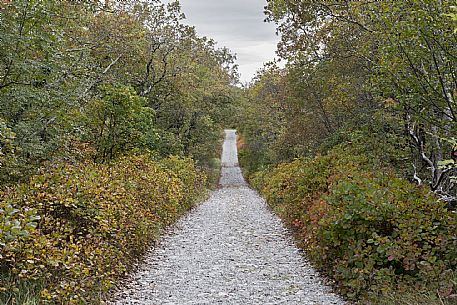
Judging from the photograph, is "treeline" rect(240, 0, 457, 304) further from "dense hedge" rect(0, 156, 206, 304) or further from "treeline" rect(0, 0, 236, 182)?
"treeline" rect(0, 0, 236, 182)

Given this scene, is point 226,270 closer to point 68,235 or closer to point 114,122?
point 68,235

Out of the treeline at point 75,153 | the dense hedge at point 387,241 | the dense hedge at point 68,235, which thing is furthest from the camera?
the dense hedge at point 387,241

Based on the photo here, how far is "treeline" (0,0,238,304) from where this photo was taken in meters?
4.72

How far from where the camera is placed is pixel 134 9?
19000 millimetres

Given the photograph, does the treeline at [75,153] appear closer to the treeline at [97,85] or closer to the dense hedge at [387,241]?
the treeline at [97,85]

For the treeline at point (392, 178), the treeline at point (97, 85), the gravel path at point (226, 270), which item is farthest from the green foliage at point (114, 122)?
the treeline at point (392, 178)

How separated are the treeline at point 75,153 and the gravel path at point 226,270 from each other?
48 centimetres

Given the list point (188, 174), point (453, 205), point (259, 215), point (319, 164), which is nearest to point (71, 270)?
point (453, 205)

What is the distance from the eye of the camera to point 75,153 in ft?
34.5

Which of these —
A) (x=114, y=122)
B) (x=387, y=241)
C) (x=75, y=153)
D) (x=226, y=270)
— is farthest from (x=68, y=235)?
(x=114, y=122)

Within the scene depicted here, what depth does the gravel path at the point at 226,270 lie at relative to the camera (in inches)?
236

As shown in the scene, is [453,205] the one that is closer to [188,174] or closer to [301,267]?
[301,267]

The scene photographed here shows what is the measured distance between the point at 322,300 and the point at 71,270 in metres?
3.04

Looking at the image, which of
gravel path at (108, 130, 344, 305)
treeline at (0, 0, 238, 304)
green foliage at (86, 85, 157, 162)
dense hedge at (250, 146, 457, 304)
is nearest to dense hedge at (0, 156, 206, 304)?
treeline at (0, 0, 238, 304)
